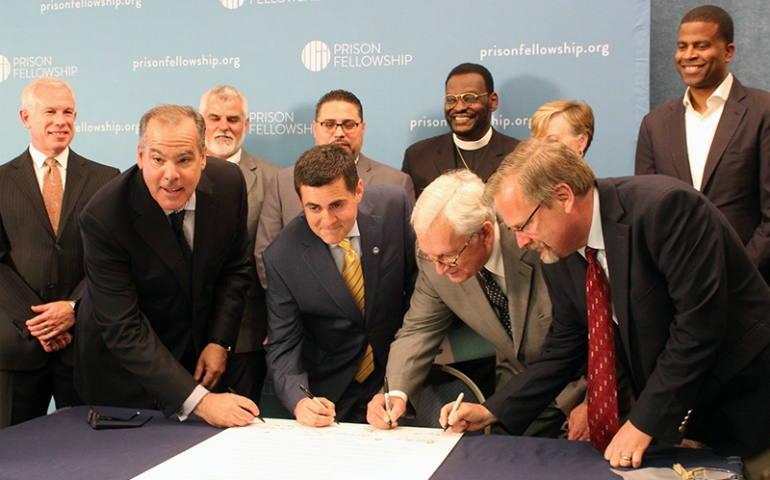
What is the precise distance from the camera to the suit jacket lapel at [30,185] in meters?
3.67

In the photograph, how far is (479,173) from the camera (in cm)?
396

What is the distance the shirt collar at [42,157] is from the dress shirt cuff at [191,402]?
5.83 ft

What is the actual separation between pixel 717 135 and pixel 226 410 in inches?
97.7

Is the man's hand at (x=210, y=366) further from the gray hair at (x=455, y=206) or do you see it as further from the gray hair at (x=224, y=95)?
the gray hair at (x=224, y=95)

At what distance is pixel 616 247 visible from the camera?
212 centimetres

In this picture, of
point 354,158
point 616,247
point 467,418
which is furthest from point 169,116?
point 616,247

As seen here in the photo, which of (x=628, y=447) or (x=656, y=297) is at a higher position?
(x=656, y=297)

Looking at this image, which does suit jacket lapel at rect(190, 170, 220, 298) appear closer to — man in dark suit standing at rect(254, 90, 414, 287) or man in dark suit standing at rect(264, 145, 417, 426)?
man in dark suit standing at rect(264, 145, 417, 426)

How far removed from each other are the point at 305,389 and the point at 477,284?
0.73 meters

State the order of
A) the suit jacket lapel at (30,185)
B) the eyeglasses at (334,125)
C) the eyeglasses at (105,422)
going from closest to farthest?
the eyeglasses at (105,422)
the suit jacket lapel at (30,185)
the eyeglasses at (334,125)

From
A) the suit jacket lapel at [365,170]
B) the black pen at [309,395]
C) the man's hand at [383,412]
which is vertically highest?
the suit jacket lapel at [365,170]

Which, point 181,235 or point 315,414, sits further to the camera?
point 181,235

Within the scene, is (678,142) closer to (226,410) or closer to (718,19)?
(718,19)

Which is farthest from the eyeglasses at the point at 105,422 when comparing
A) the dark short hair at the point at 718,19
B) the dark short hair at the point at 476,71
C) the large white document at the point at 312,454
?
the dark short hair at the point at 718,19
